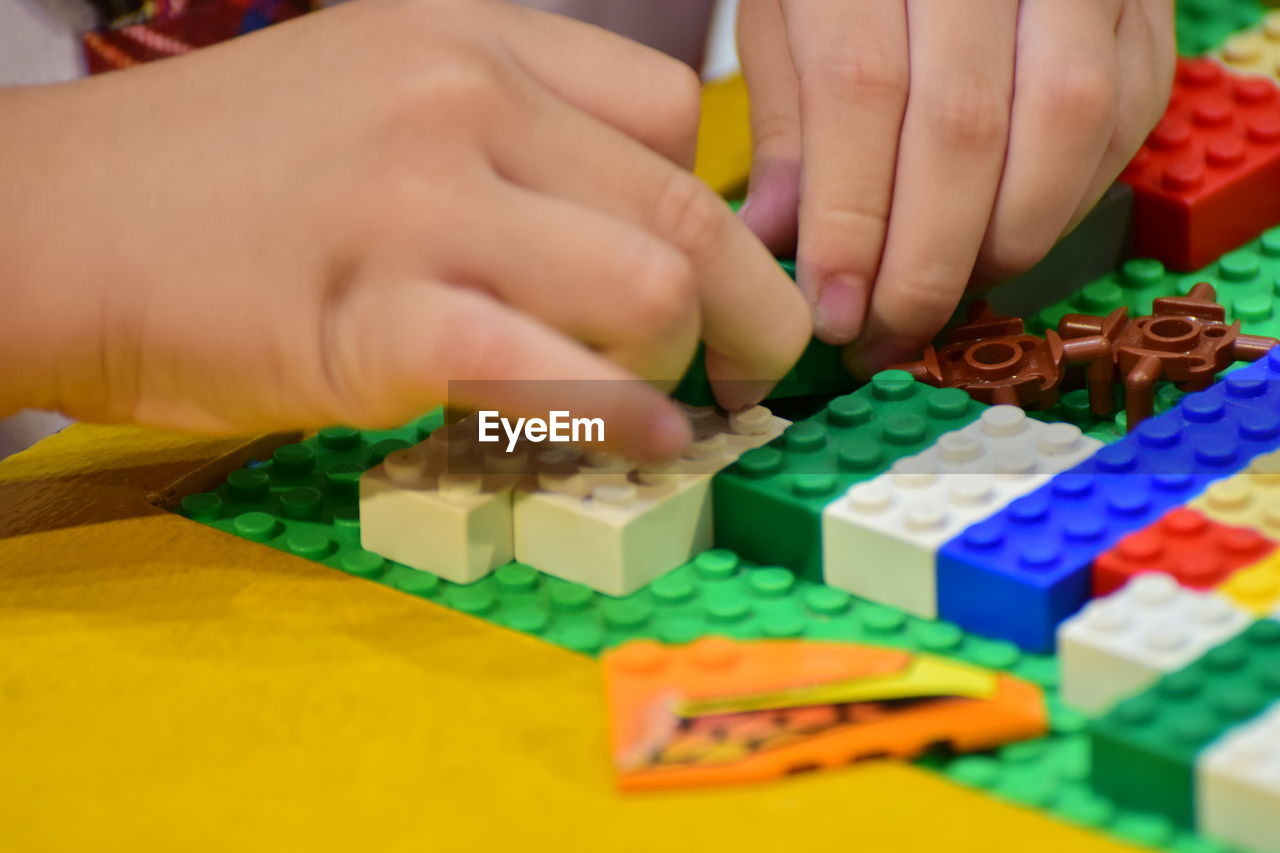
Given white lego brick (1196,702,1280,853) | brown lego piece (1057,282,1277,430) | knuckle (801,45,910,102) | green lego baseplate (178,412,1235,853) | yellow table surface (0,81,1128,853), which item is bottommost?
yellow table surface (0,81,1128,853)

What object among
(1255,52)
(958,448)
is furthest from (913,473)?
(1255,52)

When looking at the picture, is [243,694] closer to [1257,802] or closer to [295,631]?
[295,631]

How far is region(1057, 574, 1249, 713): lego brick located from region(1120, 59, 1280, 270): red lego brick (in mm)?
330

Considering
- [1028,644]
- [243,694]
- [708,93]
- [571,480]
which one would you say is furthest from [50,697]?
[708,93]

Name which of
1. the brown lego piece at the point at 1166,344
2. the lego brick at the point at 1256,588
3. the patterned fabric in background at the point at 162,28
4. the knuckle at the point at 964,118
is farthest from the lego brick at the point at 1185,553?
the patterned fabric in background at the point at 162,28

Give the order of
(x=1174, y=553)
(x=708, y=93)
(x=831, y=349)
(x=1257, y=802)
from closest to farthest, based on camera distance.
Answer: (x=1257, y=802) → (x=1174, y=553) → (x=831, y=349) → (x=708, y=93)

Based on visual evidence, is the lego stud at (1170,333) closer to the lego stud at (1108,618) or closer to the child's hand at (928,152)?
the child's hand at (928,152)

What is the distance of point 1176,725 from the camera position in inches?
15.5

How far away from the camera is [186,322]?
53 centimetres

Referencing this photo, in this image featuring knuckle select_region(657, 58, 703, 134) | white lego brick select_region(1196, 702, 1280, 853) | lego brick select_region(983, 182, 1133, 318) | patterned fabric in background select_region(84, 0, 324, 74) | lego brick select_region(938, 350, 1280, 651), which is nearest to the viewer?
white lego brick select_region(1196, 702, 1280, 853)

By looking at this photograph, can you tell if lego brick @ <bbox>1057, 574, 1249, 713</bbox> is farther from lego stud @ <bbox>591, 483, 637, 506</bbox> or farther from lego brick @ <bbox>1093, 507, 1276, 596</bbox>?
lego stud @ <bbox>591, 483, 637, 506</bbox>

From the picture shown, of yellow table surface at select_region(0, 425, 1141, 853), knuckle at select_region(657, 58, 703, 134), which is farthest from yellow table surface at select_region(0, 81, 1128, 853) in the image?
knuckle at select_region(657, 58, 703, 134)

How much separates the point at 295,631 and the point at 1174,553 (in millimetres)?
288

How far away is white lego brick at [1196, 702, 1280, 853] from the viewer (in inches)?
14.5
